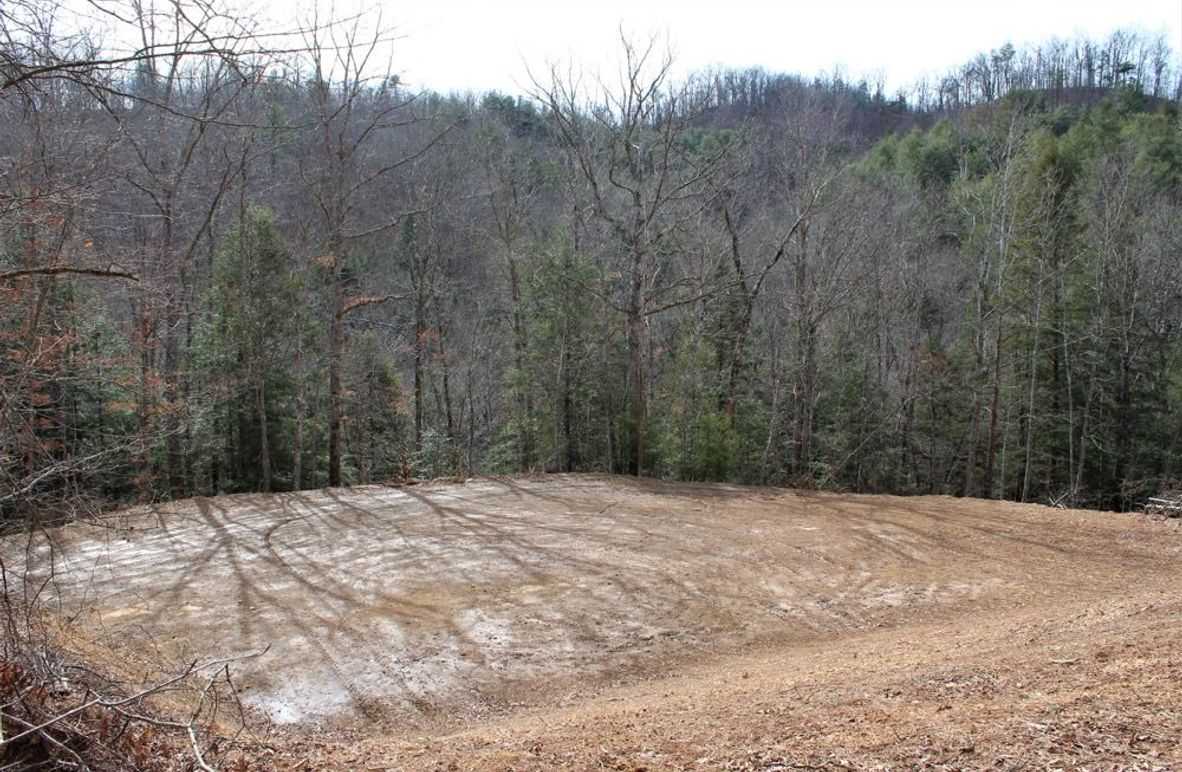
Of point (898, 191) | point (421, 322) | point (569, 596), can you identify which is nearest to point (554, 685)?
point (569, 596)

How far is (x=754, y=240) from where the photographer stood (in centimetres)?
2752

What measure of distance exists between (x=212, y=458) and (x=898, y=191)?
28.6m

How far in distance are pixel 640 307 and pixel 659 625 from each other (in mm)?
10311

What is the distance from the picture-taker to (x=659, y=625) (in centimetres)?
734

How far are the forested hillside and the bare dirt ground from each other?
10.6ft

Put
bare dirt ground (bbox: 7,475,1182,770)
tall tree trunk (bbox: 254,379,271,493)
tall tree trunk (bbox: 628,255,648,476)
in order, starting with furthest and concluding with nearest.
A: tall tree trunk (bbox: 254,379,271,493) < tall tree trunk (bbox: 628,255,648,476) < bare dirt ground (bbox: 7,475,1182,770)

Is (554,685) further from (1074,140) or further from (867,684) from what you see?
(1074,140)

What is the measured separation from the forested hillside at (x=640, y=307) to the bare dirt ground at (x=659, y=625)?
3.24m

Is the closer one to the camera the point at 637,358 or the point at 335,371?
the point at 637,358

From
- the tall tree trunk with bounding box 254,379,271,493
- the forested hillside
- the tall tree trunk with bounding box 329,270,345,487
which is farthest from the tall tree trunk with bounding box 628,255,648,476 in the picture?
the tall tree trunk with bounding box 254,379,271,493

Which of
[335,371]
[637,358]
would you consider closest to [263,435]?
[335,371]

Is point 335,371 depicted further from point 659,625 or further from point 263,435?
point 659,625

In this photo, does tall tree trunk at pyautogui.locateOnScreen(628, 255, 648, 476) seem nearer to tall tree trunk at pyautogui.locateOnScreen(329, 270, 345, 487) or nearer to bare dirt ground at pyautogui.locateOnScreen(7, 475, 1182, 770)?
bare dirt ground at pyautogui.locateOnScreen(7, 475, 1182, 770)

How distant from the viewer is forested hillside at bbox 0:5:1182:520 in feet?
55.6
